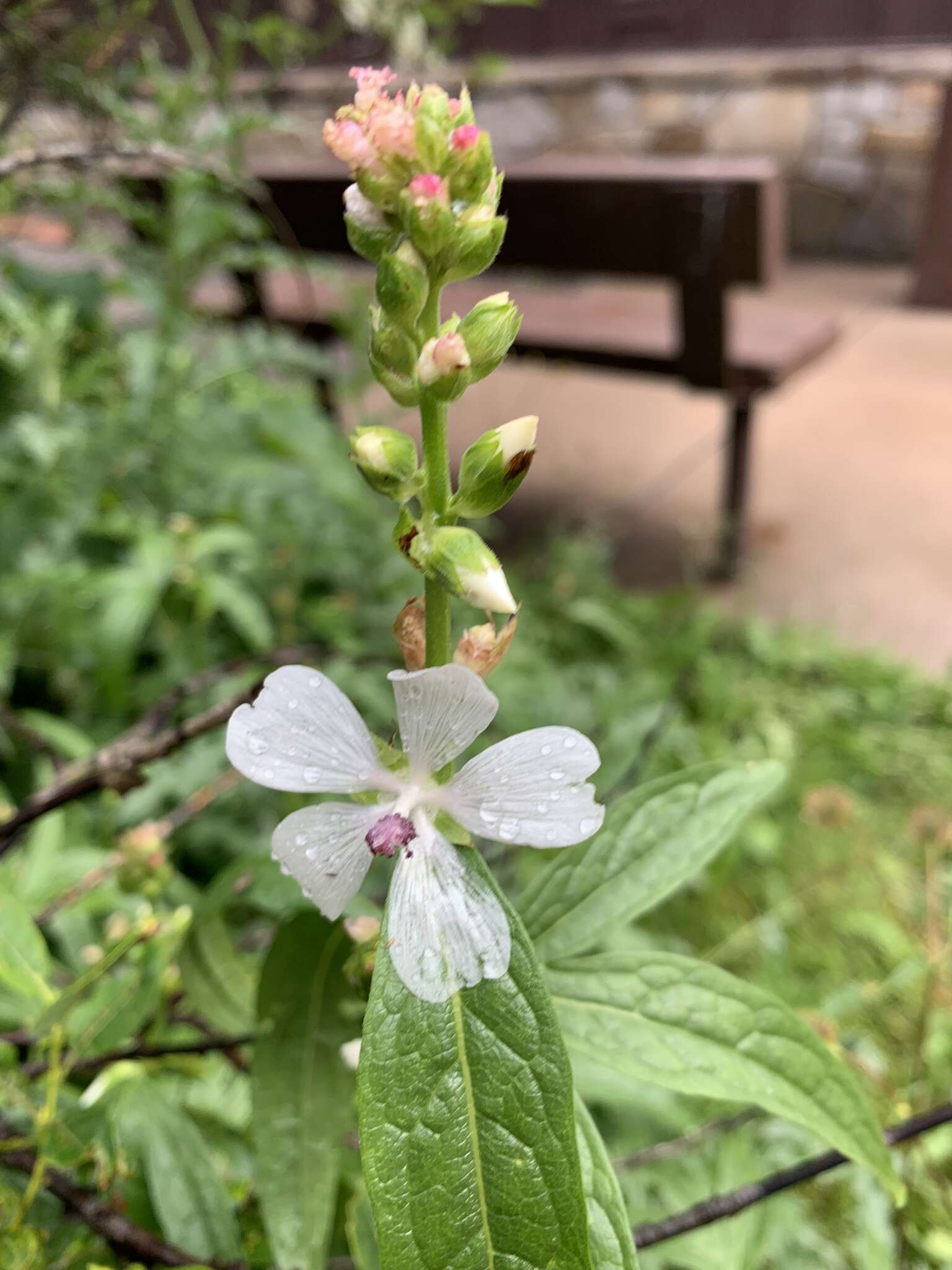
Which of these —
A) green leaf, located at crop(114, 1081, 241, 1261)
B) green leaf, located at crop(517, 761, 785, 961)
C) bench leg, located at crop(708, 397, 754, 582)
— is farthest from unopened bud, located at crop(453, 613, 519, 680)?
bench leg, located at crop(708, 397, 754, 582)

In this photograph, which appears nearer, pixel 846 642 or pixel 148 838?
pixel 148 838

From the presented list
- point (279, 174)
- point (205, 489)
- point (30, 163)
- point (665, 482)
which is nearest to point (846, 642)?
point (665, 482)

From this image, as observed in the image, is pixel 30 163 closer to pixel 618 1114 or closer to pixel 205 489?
pixel 618 1114

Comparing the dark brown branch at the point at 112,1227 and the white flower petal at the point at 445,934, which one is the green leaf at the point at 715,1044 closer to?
the white flower petal at the point at 445,934

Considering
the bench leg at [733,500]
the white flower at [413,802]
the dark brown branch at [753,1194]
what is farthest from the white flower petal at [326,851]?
the bench leg at [733,500]

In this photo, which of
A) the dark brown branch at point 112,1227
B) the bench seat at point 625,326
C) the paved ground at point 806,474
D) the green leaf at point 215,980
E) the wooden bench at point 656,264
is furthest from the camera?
the paved ground at point 806,474

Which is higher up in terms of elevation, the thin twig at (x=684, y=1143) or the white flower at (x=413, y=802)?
the white flower at (x=413, y=802)
